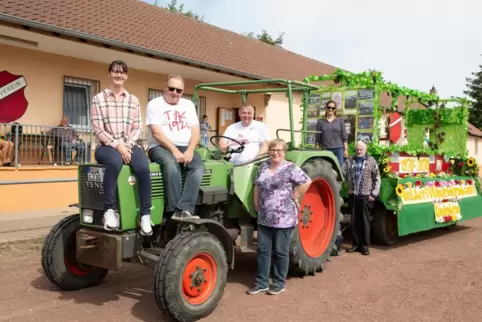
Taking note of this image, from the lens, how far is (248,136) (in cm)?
532

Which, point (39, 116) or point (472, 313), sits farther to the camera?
point (39, 116)

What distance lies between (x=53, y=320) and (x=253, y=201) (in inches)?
82.8

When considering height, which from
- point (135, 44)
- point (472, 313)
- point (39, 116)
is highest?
point (135, 44)

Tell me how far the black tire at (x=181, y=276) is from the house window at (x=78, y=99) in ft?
26.4

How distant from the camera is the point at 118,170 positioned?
3809 millimetres

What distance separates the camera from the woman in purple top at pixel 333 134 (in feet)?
22.9

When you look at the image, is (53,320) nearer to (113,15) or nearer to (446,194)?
(446,194)

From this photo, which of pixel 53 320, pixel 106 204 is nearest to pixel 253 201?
pixel 106 204

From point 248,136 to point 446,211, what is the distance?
158 inches

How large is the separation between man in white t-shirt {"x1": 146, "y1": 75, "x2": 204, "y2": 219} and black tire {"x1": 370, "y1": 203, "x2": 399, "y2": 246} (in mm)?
3504

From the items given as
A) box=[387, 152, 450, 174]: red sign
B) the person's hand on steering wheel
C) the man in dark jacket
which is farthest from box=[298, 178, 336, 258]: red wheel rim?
box=[387, 152, 450, 174]: red sign

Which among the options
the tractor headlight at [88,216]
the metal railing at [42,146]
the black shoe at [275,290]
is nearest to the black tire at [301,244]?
the black shoe at [275,290]

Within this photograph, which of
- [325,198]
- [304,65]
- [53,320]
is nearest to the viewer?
[53,320]

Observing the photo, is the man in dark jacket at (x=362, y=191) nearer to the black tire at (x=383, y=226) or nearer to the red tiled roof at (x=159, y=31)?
the black tire at (x=383, y=226)
